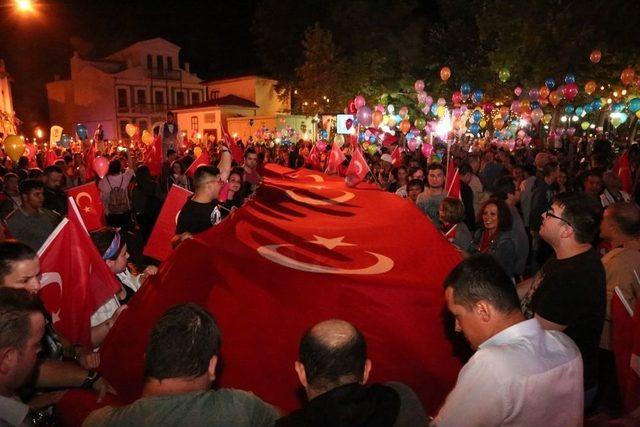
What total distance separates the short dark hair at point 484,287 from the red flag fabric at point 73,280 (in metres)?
2.79

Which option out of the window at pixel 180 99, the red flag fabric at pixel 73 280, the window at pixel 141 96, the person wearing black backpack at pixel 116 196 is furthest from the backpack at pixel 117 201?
the window at pixel 180 99

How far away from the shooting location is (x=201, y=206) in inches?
214

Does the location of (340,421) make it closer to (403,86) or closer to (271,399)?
(271,399)

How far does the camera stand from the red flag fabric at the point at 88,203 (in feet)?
22.3

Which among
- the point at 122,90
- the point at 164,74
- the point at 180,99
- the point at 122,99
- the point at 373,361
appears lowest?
the point at 373,361

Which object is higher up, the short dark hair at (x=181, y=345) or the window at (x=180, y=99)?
the window at (x=180, y=99)

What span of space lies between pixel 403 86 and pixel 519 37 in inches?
460

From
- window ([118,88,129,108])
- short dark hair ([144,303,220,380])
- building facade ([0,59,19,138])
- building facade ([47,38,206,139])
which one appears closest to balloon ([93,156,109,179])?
short dark hair ([144,303,220,380])

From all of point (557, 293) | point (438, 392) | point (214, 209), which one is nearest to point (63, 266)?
point (214, 209)

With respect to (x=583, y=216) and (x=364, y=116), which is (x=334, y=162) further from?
(x=583, y=216)

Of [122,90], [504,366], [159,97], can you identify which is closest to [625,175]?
[504,366]

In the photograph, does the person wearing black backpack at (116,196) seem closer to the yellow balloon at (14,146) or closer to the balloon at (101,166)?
the balloon at (101,166)

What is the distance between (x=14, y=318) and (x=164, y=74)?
49.3 metres

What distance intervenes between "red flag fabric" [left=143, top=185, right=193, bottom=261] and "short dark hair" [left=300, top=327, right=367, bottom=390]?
173 inches
